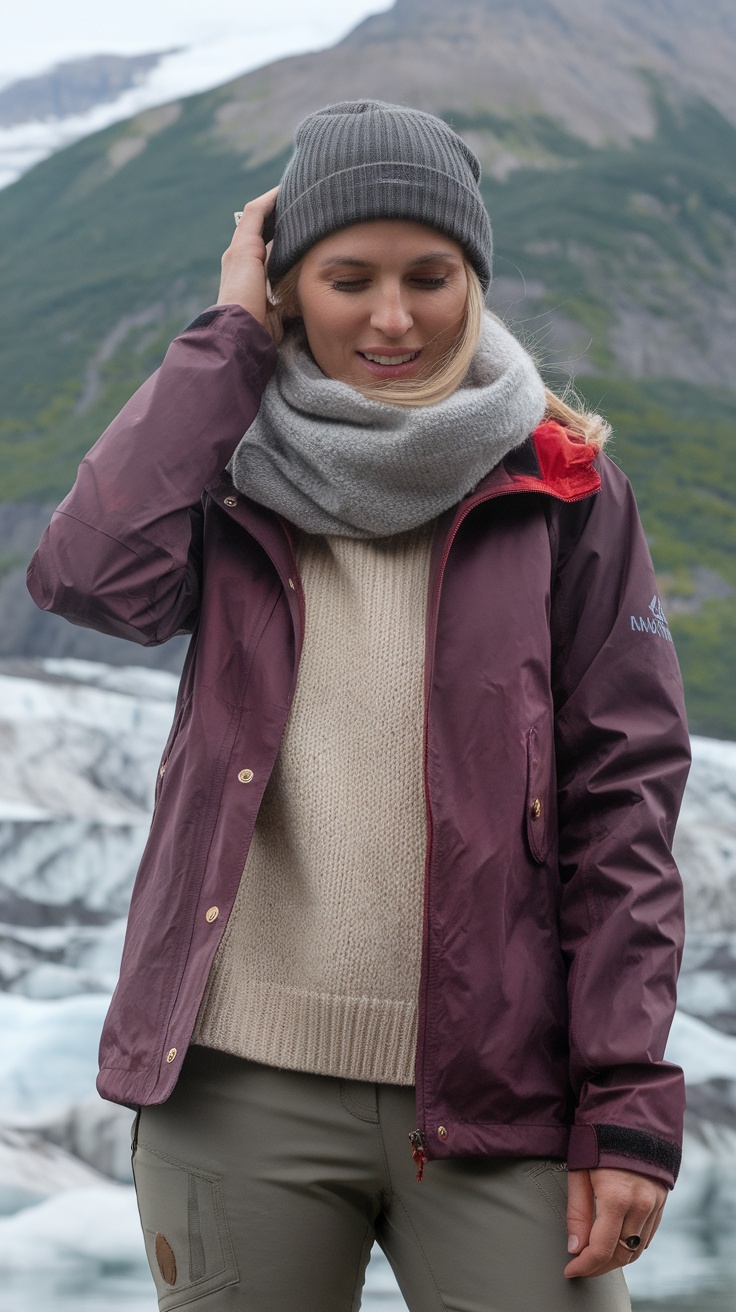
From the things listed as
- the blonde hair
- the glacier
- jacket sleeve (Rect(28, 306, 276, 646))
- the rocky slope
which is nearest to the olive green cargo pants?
jacket sleeve (Rect(28, 306, 276, 646))

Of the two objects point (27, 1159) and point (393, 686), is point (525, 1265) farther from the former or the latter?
point (27, 1159)

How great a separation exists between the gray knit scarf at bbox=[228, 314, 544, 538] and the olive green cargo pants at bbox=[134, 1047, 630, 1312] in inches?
16.2

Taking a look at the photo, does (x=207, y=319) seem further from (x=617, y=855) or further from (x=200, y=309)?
(x=200, y=309)

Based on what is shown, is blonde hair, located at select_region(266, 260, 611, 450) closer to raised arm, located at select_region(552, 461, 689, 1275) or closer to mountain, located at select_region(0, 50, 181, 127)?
raised arm, located at select_region(552, 461, 689, 1275)

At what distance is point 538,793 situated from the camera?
35.8 inches

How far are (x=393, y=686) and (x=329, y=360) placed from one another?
0.29 m

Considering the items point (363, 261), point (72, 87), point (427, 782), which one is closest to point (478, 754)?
point (427, 782)

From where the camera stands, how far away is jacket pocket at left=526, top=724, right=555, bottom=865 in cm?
90

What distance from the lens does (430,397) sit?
1.01 metres

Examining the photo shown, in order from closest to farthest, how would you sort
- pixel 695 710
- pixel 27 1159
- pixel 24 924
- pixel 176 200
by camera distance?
pixel 27 1159 < pixel 24 924 < pixel 695 710 < pixel 176 200

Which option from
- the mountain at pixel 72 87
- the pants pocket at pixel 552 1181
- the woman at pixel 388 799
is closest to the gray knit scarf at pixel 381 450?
the woman at pixel 388 799

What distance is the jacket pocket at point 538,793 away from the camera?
904 mm

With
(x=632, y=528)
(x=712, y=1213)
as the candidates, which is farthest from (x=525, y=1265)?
(x=712, y=1213)

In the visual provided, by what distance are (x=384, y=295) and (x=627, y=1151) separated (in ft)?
2.11
